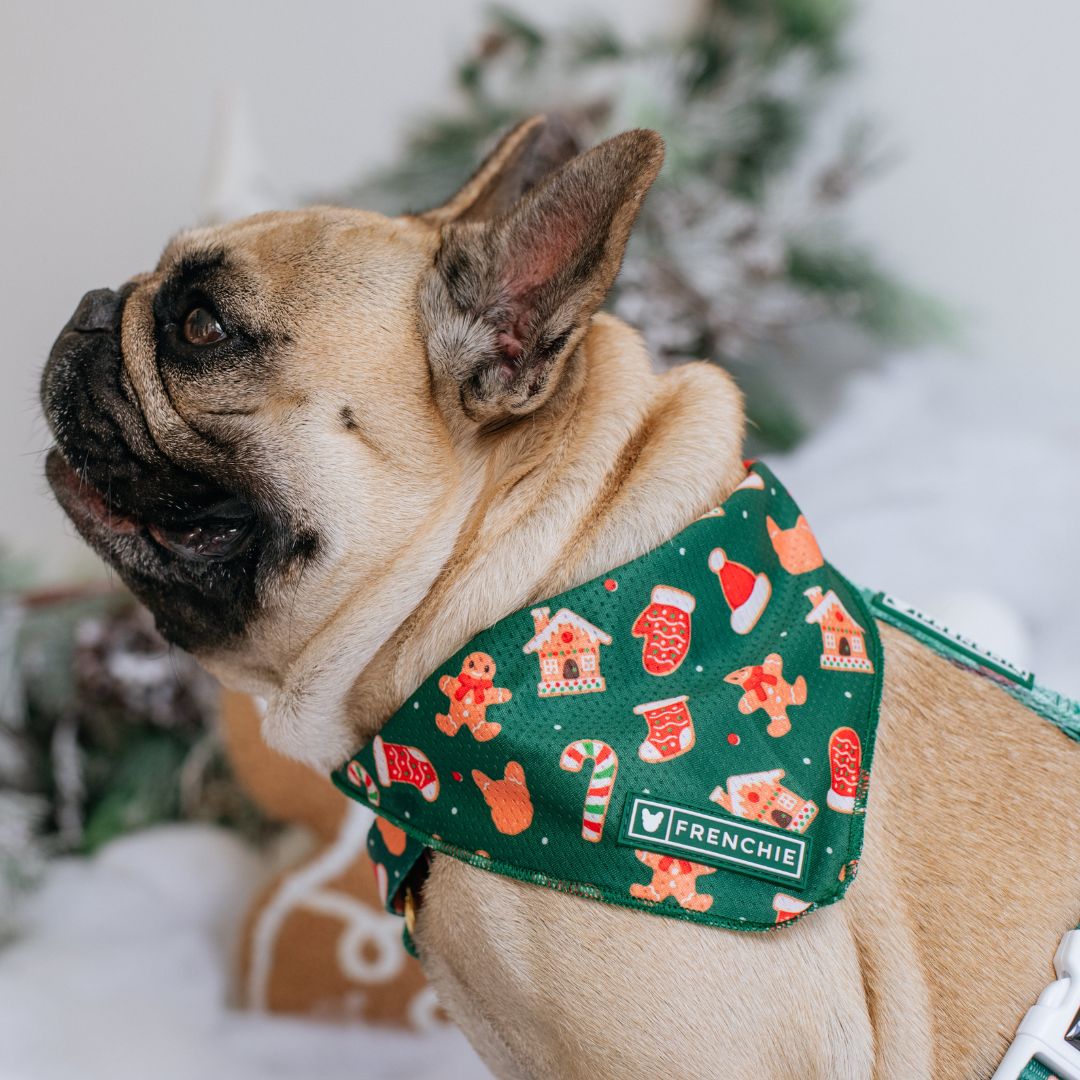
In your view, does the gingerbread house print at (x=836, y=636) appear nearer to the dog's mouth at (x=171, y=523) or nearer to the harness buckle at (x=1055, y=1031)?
the harness buckle at (x=1055, y=1031)

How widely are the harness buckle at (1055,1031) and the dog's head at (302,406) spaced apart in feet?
1.81

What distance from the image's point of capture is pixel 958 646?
2.97 feet

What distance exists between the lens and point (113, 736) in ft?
5.24

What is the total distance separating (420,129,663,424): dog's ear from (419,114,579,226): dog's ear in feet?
0.60

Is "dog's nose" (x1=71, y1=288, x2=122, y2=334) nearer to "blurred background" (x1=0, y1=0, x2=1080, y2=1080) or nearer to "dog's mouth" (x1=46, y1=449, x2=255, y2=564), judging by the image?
"dog's mouth" (x1=46, y1=449, x2=255, y2=564)

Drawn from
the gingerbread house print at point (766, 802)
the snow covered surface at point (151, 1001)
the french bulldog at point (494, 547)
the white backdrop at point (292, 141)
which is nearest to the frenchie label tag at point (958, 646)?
the french bulldog at point (494, 547)

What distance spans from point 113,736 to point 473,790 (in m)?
1.02

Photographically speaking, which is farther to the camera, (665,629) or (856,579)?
(856,579)

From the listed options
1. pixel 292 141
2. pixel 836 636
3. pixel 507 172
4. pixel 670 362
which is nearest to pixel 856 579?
pixel 670 362

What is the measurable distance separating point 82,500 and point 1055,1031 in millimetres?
861

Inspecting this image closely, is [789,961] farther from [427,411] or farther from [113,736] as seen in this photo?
[113,736]

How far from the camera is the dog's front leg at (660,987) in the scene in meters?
0.73

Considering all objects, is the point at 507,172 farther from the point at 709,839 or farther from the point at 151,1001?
the point at 151,1001

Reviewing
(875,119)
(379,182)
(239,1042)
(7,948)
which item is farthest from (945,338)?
(7,948)
